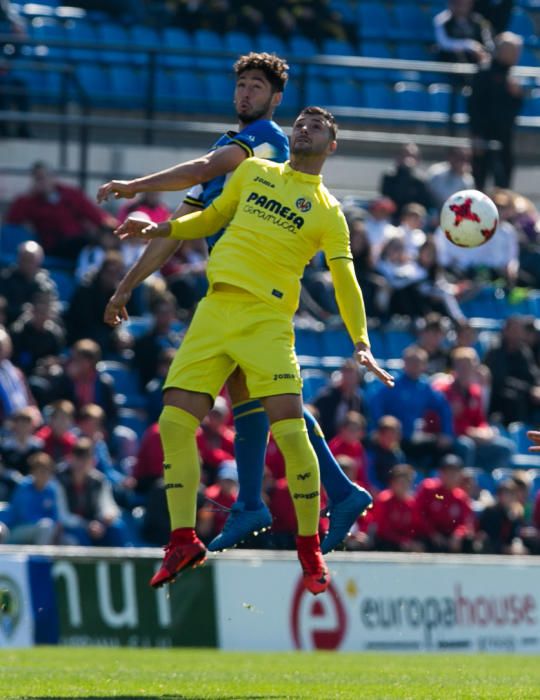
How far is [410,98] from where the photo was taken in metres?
22.9

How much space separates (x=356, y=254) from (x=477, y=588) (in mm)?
4181

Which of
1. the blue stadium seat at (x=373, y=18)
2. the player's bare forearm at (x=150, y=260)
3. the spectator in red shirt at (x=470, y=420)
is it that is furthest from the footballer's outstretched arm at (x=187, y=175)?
the blue stadium seat at (x=373, y=18)

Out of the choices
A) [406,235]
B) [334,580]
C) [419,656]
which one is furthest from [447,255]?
[419,656]

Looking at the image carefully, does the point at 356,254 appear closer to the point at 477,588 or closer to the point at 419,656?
the point at 477,588

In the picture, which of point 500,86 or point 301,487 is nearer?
point 301,487

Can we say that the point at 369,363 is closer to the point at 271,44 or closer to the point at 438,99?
the point at 271,44

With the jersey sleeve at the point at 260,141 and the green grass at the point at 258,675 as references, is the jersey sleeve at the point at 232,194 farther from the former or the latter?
the green grass at the point at 258,675

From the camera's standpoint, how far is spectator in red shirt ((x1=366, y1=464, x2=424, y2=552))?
1570cm

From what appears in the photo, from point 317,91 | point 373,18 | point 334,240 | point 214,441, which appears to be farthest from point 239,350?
point 373,18

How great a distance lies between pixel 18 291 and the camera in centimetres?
1688

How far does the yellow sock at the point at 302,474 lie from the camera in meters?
9.10

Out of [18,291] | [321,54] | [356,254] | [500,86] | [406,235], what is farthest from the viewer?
[321,54]

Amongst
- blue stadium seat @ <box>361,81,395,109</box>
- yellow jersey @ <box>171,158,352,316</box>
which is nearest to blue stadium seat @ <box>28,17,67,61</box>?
blue stadium seat @ <box>361,81,395,109</box>

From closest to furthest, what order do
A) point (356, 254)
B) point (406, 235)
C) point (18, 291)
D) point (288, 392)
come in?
1. point (288, 392)
2. point (18, 291)
3. point (356, 254)
4. point (406, 235)
